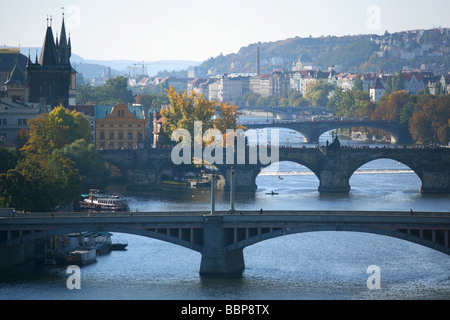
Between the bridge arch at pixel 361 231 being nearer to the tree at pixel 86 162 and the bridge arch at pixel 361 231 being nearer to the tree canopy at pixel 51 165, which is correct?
the tree canopy at pixel 51 165

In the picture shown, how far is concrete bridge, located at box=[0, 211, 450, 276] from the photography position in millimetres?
64125

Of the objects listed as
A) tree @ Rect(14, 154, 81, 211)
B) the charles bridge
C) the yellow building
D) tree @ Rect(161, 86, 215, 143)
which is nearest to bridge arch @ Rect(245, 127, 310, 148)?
tree @ Rect(161, 86, 215, 143)

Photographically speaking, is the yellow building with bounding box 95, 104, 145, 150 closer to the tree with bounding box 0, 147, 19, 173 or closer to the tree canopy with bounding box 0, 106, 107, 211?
the tree canopy with bounding box 0, 106, 107, 211

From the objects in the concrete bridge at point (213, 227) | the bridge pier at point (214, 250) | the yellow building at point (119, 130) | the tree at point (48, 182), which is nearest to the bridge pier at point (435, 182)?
the yellow building at point (119, 130)

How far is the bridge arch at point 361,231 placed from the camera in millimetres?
63219

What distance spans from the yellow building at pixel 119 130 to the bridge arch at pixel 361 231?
5514cm

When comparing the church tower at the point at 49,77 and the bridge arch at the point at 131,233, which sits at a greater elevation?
the church tower at the point at 49,77

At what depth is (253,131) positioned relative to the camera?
187750mm

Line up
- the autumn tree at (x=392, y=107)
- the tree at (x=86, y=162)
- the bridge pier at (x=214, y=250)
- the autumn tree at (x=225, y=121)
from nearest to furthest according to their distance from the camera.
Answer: the bridge pier at (x=214, y=250) < the tree at (x=86, y=162) < the autumn tree at (x=225, y=121) < the autumn tree at (x=392, y=107)

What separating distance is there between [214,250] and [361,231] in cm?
797

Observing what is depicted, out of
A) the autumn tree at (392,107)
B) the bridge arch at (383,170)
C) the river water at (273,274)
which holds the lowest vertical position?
the river water at (273,274)

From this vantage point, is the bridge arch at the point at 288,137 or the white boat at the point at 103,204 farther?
the bridge arch at the point at 288,137

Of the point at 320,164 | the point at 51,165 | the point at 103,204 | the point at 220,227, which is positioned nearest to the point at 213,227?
the point at 220,227

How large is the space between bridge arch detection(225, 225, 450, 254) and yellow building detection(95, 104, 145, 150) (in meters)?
55.1
